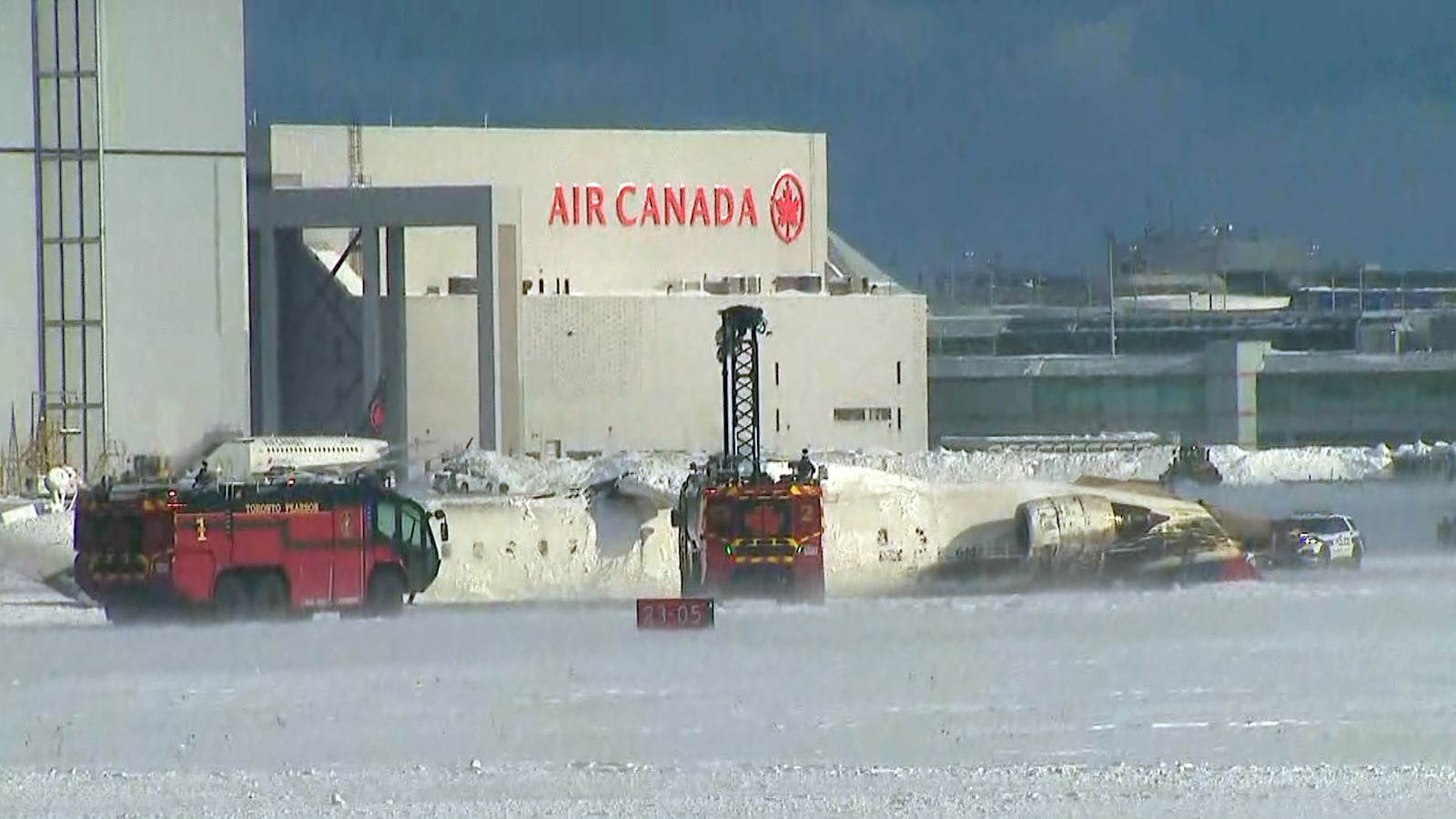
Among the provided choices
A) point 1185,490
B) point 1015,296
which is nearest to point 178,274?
point 1185,490

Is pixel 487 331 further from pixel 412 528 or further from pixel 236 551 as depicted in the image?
pixel 236 551

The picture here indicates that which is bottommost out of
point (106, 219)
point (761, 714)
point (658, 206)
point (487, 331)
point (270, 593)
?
point (761, 714)

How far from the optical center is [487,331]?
87438mm

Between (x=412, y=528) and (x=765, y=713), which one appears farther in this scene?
(x=412, y=528)

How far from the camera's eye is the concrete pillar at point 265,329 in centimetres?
9156

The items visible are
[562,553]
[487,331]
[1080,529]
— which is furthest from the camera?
[487,331]

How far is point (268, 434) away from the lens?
8938 cm

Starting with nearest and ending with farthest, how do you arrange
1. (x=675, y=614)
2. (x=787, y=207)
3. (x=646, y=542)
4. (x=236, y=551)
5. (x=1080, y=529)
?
1. (x=675, y=614)
2. (x=236, y=551)
3. (x=1080, y=529)
4. (x=646, y=542)
5. (x=787, y=207)

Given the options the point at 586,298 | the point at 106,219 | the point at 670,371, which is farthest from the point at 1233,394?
the point at 106,219

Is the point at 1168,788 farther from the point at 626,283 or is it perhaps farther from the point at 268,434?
the point at 626,283

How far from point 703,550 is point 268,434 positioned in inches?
1968

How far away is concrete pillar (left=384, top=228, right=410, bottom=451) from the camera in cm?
9062

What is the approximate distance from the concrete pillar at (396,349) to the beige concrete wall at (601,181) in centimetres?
499

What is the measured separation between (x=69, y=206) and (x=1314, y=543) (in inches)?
1700
